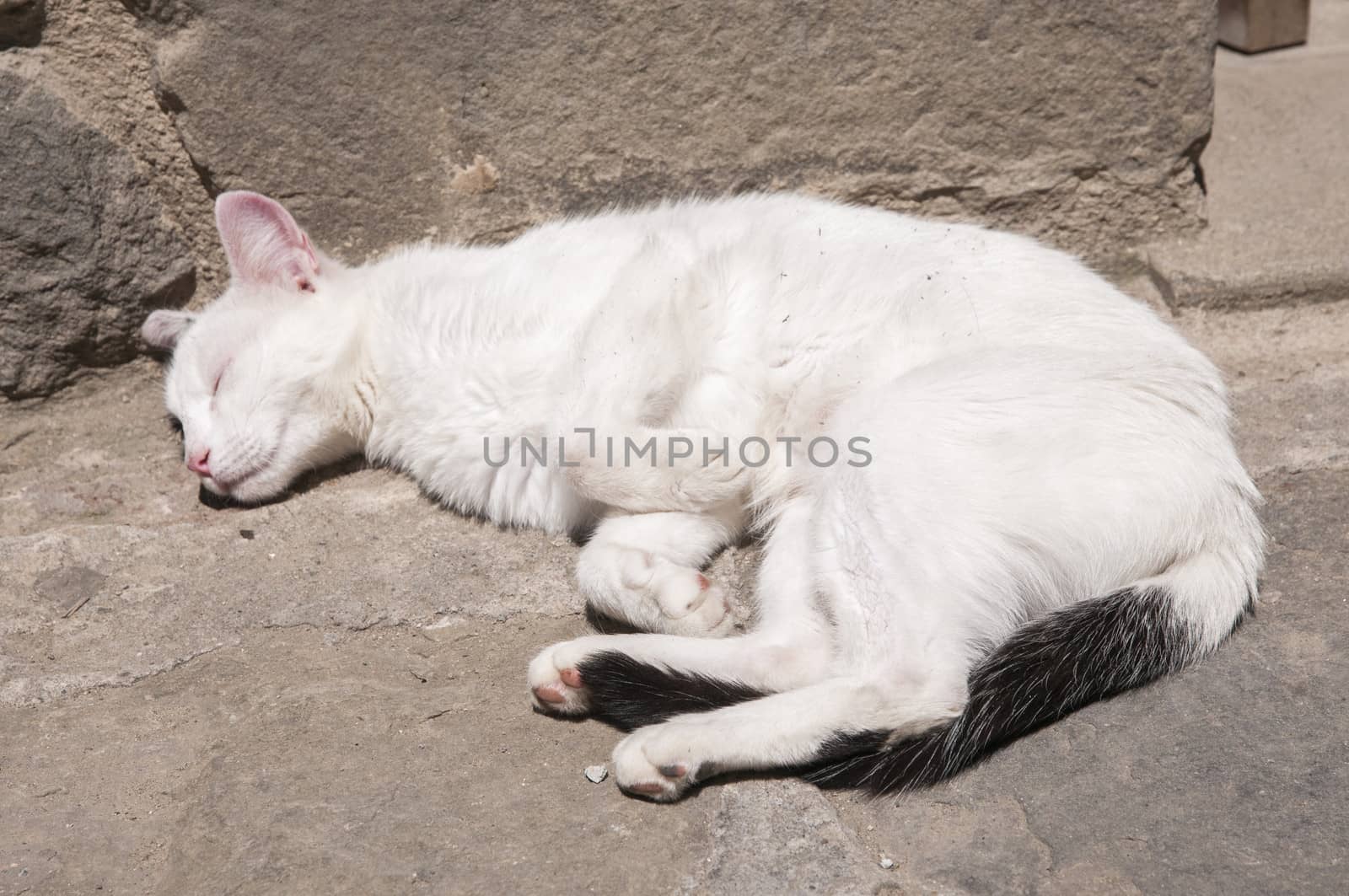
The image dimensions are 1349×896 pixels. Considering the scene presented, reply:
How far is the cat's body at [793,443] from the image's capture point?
2.13 metres

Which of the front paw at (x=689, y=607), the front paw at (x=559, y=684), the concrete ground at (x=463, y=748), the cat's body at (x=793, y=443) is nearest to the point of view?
the concrete ground at (x=463, y=748)

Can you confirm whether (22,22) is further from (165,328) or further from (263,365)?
(263,365)

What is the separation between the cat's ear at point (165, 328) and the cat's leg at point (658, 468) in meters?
1.28

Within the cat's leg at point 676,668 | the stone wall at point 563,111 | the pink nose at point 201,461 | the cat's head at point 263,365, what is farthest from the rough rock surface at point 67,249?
the cat's leg at point 676,668

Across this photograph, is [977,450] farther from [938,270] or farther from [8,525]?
[8,525]

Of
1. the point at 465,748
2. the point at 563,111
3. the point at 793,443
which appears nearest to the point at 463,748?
the point at 465,748

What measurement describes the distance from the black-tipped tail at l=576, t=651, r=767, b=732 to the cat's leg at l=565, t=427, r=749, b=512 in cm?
50

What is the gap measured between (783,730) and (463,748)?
0.59m

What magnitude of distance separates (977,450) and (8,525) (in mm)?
2378

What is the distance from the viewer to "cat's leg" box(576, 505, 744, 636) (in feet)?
8.02

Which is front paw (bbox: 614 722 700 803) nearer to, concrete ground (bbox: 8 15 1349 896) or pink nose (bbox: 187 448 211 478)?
concrete ground (bbox: 8 15 1349 896)

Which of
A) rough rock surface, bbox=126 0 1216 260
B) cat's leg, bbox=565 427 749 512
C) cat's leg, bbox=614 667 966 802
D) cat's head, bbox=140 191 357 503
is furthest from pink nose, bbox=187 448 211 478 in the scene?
cat's leg, bbox=614 667 966 802

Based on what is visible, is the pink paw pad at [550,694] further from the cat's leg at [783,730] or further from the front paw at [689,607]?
the front paw at [689,607]

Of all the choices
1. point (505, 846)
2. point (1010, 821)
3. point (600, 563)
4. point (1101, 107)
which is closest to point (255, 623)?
point (600, 563)
